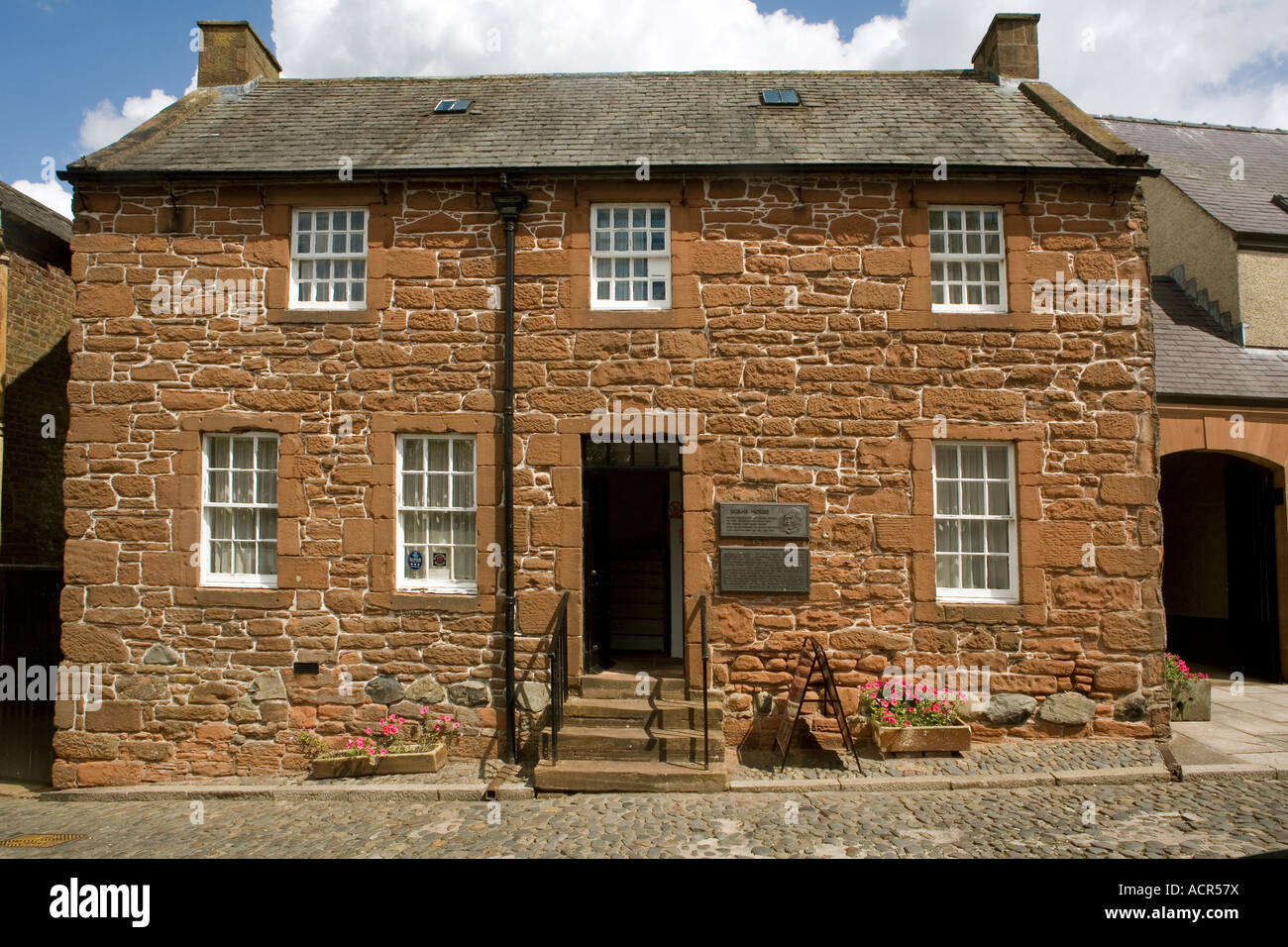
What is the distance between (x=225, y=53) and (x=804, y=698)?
39.0ft

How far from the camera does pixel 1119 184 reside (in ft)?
29.2

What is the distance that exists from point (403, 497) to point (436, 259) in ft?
9.05

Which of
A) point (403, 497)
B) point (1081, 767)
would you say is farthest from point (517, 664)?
point (1081, 767)

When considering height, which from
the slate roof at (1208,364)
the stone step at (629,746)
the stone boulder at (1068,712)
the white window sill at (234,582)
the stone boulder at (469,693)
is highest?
the slate roof at (1208,364)

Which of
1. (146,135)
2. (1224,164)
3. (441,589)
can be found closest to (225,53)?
(146,135)

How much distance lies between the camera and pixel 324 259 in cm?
912

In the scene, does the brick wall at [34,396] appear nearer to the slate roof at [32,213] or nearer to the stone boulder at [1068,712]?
the slate roof at [32,213]

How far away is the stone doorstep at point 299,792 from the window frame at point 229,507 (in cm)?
215

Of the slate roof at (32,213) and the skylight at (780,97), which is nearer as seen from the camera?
the skylight at (780,97)

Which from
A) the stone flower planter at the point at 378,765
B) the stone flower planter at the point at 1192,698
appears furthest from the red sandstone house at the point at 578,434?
the stone flower planter at the point at 1192,698

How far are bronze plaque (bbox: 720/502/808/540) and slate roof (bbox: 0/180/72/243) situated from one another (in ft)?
36.8

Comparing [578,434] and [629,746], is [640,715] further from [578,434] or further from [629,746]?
[578,434]

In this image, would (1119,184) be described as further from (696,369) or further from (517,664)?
(517,664)

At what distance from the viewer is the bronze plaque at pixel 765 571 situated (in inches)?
339
